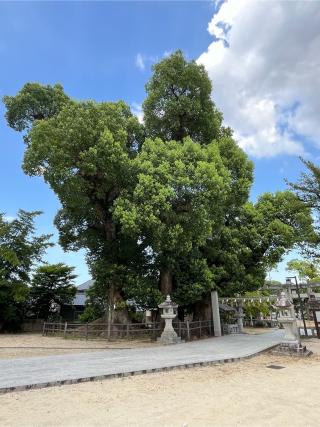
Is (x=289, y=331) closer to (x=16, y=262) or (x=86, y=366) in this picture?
(x=86, y=366)

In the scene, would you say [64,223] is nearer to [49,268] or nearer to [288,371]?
[49,268]

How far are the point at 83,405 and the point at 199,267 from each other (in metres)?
11.8

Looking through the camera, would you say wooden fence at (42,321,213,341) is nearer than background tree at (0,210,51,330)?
Yes

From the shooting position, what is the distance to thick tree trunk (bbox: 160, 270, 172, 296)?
1668cm

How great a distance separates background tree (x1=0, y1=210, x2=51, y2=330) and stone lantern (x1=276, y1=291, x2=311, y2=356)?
53.8 feet

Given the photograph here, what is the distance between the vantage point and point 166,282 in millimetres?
16875

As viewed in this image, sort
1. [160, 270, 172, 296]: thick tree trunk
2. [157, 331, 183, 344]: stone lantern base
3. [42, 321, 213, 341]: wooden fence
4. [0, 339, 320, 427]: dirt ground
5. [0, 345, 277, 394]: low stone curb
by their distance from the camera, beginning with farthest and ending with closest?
[160, 270, 172, 296]: thick tree trunk, [42, 321, 213, 341]: wooden fence, [157, 331, 183, 344]: stone lantern base, [0, 345, 277, 394]: low stone curb, [0, 339, 320, 427]: dirt ground

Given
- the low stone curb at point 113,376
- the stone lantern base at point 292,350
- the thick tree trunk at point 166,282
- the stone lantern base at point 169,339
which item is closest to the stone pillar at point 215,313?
the thick tree trunk at point 166,282

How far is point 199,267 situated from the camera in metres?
16.6

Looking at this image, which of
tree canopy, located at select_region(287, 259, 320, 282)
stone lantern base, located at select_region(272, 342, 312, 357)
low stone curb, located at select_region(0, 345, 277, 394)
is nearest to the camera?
low stone curb, located at select_region(0, 345, 277, 394)

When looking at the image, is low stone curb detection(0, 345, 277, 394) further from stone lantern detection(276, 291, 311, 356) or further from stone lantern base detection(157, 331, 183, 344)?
stone lantern base detection(157, 331, 183, 344)

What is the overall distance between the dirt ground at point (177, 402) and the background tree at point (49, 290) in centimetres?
1927

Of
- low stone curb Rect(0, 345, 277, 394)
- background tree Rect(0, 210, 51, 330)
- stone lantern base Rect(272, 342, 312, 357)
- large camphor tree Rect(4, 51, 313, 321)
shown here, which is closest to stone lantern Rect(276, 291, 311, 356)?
stone lantern base Rect(272, 342, 312, 357)

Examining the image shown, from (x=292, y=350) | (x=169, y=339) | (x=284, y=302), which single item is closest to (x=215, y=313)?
(x=169, y=339)
